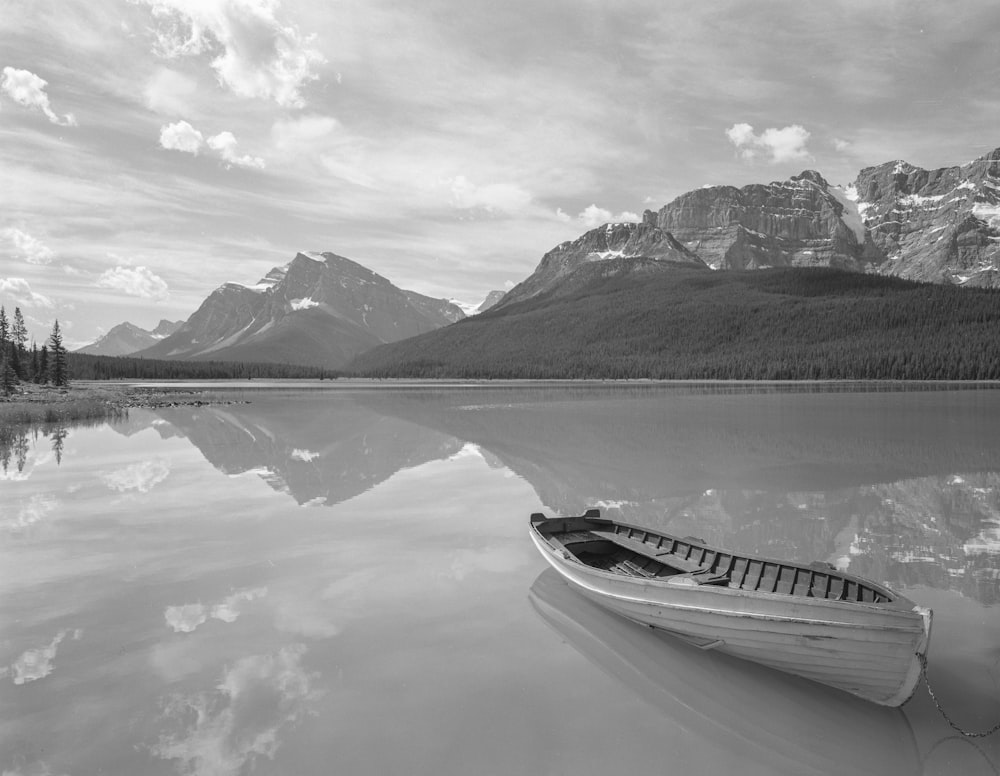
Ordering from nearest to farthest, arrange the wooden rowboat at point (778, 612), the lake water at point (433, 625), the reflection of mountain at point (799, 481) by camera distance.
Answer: the lake water at point (433, 625)
the wooden rowboat at point (778, 612)
the reflection of mountain at point (799, 481)

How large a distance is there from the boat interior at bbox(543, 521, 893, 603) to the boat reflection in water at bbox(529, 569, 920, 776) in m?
1.30

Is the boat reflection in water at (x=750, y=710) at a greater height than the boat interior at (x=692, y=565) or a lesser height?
lesser

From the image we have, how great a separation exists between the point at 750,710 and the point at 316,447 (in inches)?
1288

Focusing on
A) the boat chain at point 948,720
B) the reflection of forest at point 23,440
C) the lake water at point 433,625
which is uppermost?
the boat chain at point 948,720

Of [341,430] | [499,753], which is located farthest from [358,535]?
[341,430]

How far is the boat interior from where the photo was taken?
11.2 m

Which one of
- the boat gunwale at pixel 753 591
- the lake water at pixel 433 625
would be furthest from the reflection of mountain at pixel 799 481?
the boat gunwale at pixel 753 591

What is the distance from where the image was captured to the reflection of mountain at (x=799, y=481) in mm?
17109

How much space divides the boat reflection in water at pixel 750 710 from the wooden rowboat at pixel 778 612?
288mm

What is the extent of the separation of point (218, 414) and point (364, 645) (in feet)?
198

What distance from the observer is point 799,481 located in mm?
26219

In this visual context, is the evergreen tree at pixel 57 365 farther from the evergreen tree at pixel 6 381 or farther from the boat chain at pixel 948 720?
the boat chain at pixel 948 720

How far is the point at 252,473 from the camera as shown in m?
31.1

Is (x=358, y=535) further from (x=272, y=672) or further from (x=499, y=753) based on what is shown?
(x=499, y=753)
